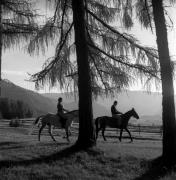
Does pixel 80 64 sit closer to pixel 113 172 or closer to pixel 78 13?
pixel 78 13

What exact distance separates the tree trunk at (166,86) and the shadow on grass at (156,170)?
270mm

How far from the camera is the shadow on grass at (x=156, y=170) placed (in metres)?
10.1

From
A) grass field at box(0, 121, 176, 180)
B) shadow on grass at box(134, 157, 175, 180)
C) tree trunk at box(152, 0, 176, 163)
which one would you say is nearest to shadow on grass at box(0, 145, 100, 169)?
grass field at box(0, 121, 176, 180)

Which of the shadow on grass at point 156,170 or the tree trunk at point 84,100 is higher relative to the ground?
the tree trunk at point 84,100

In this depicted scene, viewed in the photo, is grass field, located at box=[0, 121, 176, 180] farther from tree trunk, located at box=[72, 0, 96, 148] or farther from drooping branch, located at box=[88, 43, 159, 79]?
drooping branch, located at box=[88, 43, 159, 79]

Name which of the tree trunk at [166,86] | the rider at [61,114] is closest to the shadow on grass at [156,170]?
the tree trunk at [166,86]

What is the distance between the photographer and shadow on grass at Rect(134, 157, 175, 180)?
33.3 ft

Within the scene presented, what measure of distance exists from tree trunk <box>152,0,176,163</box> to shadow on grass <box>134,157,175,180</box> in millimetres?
270

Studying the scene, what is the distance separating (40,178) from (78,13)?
6.50 metres

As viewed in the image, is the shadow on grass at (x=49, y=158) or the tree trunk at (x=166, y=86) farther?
the tree trunk at (x=166, y=86)

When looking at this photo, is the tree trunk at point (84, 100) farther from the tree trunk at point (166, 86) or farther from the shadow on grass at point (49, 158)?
the tree trunk at point (166, 86)

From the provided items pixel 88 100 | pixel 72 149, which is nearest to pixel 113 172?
pixel 72 149

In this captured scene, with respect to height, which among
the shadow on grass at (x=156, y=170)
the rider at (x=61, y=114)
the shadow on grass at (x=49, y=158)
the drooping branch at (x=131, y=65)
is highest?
the drooping branch at (x=131, y=65)

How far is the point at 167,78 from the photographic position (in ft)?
36.2
